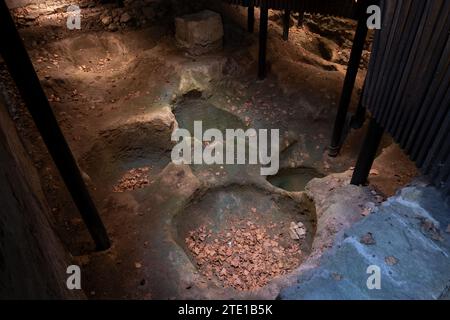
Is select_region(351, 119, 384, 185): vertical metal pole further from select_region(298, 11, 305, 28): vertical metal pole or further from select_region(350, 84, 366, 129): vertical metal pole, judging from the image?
select_region(298, 11, 305, 28): vertical metal pole

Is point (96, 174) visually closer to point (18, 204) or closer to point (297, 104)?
point (18, 204)

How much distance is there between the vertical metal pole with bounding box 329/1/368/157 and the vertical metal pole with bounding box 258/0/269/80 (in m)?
2.61

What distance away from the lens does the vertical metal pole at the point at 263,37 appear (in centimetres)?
809

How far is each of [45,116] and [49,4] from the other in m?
9.00

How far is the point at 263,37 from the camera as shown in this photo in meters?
8.70

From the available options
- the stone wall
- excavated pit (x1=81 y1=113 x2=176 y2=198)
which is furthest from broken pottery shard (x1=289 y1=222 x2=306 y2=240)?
the stone wall

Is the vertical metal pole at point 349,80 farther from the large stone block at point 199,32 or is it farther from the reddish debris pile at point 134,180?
the reddish debris pile at point 134,180

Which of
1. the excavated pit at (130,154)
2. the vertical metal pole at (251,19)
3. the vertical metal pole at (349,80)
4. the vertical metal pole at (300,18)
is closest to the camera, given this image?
the vertical metal pole at (349,80)

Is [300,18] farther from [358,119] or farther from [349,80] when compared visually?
[349,80]

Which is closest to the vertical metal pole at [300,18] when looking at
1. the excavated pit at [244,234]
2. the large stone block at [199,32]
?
the large stone block at [199,32]

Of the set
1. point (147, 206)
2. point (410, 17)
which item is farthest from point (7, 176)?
point (410, 17)

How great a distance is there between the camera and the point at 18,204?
2.80 meters

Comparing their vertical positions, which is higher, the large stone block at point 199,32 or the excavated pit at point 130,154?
the large stone block at point 199,32

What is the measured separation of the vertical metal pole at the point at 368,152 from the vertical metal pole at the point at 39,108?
13.9 feet
